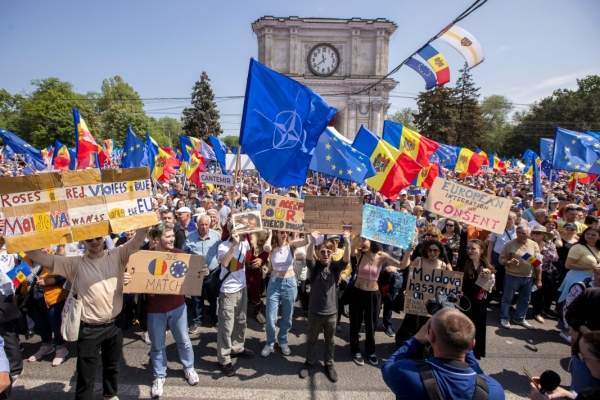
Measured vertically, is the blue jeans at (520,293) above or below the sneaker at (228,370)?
above

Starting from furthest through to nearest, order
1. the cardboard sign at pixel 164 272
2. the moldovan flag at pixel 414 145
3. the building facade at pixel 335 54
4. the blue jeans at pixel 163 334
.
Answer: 1. the building facade at pixel 335 54
2. the moldovan flag at pixel 414 145
3. the blue jeans at pixel 163 334
4. the cardboard sign at pixel 164 272

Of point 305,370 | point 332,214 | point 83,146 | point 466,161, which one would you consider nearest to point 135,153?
point 83,146

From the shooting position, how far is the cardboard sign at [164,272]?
4.14m

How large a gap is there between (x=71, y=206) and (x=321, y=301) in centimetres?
311

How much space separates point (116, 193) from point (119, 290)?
109 cm

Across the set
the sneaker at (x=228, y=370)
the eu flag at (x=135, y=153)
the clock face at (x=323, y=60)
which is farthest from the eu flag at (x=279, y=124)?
the clock face at (x=323, y=60)

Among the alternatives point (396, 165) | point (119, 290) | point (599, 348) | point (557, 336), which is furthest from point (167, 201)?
point (599, 348)

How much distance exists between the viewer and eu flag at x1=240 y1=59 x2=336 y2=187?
4.86 meters

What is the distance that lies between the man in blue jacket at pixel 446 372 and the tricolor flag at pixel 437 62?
279 inches

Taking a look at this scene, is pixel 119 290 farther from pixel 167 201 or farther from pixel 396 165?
pixel 167 201

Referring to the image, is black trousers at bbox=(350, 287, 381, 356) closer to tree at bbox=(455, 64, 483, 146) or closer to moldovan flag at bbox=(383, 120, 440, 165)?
moldovan flag at bbox=(383, 120, 440, 165)

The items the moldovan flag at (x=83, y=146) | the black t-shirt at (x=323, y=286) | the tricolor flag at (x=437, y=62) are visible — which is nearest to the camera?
the black t-shirt at (x=323, y=286)

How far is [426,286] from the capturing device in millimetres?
4723

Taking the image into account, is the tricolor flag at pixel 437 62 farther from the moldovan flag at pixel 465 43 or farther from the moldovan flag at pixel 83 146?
the moldovan flag at pixel 83 146
